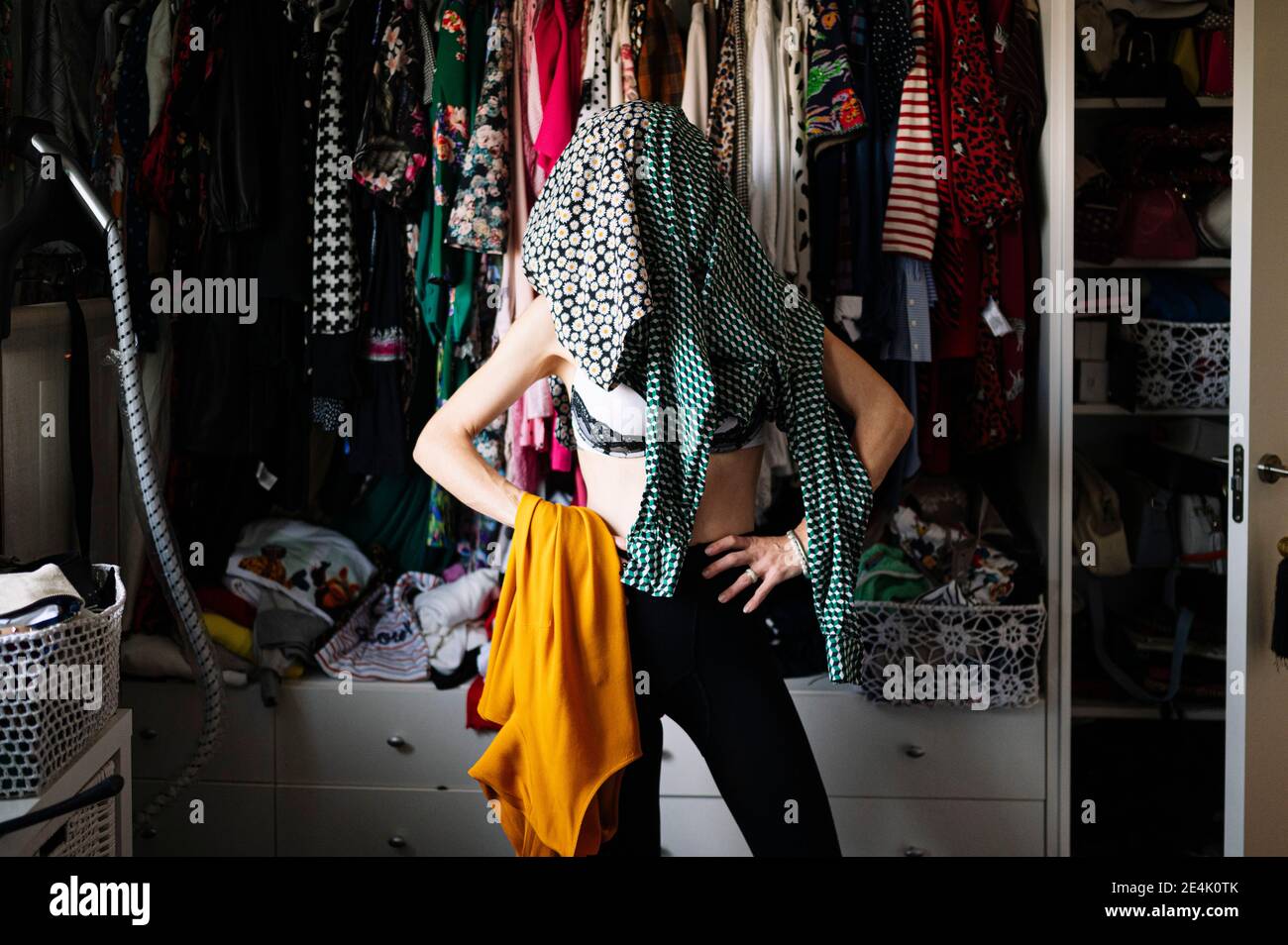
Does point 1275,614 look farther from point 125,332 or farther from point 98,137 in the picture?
point 98,137

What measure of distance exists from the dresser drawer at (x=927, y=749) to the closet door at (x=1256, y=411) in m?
0.47

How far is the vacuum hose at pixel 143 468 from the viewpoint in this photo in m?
2.00

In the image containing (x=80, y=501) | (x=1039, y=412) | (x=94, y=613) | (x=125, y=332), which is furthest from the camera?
(x=1039, y=412)

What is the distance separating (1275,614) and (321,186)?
78.3 inches

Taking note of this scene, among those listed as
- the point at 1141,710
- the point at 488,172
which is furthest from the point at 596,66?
the point at 1141,710

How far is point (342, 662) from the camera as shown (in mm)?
2590

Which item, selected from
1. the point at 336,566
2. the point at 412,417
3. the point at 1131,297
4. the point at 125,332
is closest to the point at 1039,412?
the point at 1131,297

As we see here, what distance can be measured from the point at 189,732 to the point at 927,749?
5.02 feet

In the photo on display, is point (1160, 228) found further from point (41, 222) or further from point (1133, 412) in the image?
point (41, 222)

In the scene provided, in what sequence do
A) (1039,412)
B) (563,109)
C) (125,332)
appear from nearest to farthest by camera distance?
(125,332), (563,109), (1039,412)

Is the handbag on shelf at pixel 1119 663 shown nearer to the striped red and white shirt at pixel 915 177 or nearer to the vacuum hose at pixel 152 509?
the striped red and white shirt at pixel 915 177

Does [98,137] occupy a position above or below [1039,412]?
above

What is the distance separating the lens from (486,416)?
6.23ft
